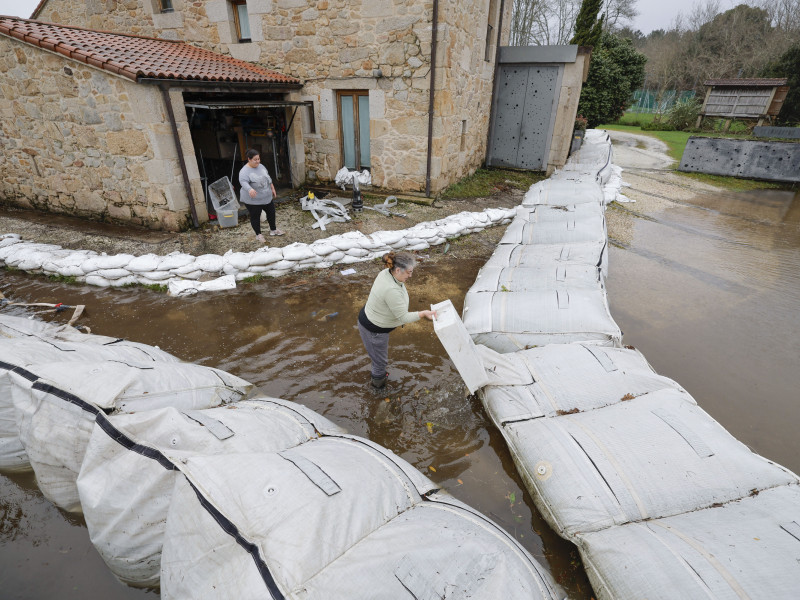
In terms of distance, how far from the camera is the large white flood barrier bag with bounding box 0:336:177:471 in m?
2.50

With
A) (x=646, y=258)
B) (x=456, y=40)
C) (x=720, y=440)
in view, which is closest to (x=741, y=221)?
(x=646, y=258)

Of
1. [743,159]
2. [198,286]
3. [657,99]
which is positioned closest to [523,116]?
[743,159]

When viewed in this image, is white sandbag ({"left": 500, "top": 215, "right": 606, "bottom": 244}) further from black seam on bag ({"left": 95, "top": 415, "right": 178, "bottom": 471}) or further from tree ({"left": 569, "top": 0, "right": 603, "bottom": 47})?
tree ({"left": 569, "top": 0, "right": 603, "bottom": 47})

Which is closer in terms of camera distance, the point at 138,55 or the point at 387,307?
the point at 387,307

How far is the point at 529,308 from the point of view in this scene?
3.95 m

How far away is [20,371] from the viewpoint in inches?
98.0

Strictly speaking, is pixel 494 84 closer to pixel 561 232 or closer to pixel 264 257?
pixel 561 232

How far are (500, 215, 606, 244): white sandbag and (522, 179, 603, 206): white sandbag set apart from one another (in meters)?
1.06

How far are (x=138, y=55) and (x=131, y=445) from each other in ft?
25.0

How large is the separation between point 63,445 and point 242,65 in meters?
8.81

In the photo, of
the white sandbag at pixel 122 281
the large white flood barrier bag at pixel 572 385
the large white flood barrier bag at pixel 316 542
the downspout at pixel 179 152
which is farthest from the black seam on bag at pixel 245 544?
the downspout at pixel 179 152

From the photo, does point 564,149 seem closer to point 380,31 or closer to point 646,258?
point 646,258

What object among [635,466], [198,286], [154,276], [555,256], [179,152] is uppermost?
[179,152]

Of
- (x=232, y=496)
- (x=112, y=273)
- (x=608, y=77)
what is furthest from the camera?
(x=608, y=77)
